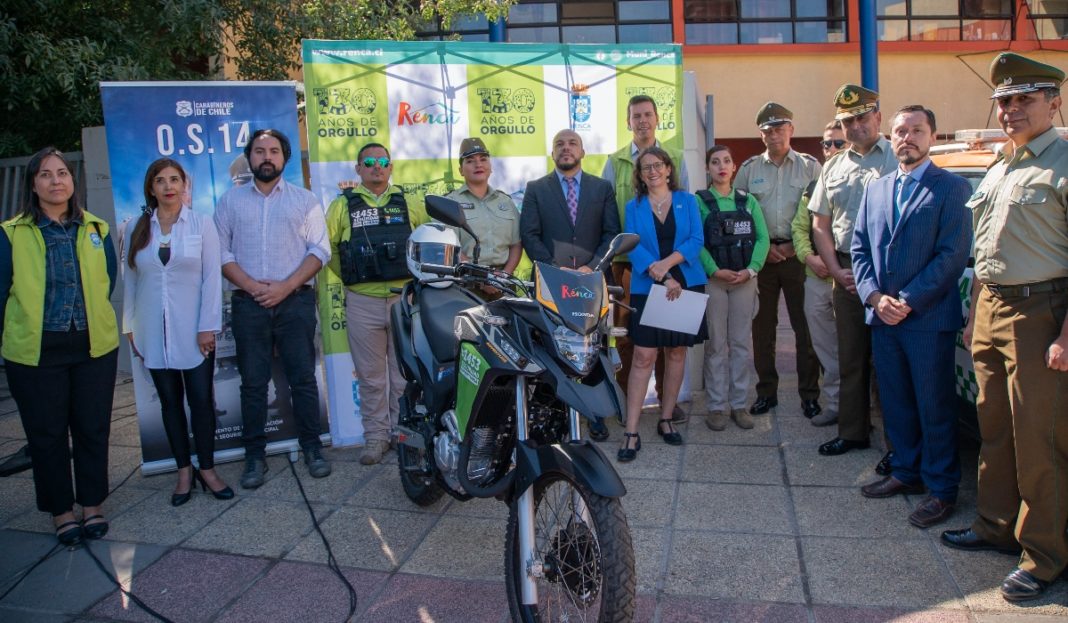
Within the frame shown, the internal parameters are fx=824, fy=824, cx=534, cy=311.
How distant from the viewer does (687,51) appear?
13398 millimetres

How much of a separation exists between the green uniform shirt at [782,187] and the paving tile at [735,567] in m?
2.49

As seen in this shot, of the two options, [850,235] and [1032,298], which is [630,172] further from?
[1032,298]

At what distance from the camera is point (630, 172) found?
5527 millimetres

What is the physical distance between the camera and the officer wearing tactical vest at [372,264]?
498cm

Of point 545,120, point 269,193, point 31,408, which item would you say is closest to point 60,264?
point 31,408

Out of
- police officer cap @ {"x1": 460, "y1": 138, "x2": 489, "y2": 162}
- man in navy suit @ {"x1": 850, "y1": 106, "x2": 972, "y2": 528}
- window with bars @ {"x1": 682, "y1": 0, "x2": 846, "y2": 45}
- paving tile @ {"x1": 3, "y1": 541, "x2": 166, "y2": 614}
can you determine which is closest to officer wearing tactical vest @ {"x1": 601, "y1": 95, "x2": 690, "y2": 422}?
police officer cap @ {"x1": 460, "y1": 138, "x2": 489, "y2": 162}

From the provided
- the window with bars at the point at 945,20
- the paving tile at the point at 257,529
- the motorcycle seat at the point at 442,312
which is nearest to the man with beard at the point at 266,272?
the paving tile at the point at 257,529

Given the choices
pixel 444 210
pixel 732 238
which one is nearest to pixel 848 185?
pixel 732 238

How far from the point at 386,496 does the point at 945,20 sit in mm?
13589

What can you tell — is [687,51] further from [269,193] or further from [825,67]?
[269,193]

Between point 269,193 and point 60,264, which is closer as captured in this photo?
point 60,264

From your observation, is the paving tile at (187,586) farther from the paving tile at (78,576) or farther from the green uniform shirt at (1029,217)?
the green uniform shirt at (1029,217)

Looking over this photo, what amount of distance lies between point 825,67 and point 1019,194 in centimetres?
1140

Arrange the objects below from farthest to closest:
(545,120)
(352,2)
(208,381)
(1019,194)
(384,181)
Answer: (352,2)
(545,120)
(384,181)
(208,381)
(1019,194)
